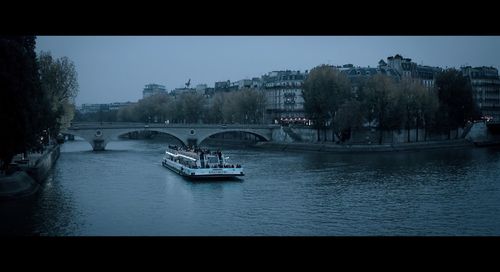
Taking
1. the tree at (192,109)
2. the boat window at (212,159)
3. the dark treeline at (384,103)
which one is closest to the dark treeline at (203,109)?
the tree at (192,109)

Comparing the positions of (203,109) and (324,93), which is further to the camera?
(203,109)

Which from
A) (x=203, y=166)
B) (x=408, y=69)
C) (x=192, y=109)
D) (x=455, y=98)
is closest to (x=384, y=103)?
(x=455, y=98)

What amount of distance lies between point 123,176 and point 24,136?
16.5 feet

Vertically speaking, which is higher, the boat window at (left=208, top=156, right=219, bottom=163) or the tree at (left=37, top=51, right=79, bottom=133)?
the tree at (left=37, top=51, right=79, bottom=133)

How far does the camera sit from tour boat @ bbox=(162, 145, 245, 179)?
1658cm

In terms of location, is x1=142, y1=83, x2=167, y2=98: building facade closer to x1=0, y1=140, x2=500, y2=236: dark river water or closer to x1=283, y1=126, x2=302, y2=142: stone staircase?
x1=283, y1=126, x2=302, y2=142: stone staircase

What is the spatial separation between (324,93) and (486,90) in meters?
22.0

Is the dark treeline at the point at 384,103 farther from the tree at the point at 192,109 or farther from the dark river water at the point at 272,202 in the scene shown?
the tree at the point at 192,109

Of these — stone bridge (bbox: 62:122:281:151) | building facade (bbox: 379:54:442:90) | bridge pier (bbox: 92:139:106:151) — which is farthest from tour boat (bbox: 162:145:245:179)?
building facade (bbox: 379:54:442:90)

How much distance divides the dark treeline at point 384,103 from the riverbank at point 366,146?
3.12ft

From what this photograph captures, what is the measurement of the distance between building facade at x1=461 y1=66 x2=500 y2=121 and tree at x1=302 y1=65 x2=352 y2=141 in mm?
19265

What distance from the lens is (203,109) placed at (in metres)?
44.1

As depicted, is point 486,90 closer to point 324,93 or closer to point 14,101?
point 324,93
